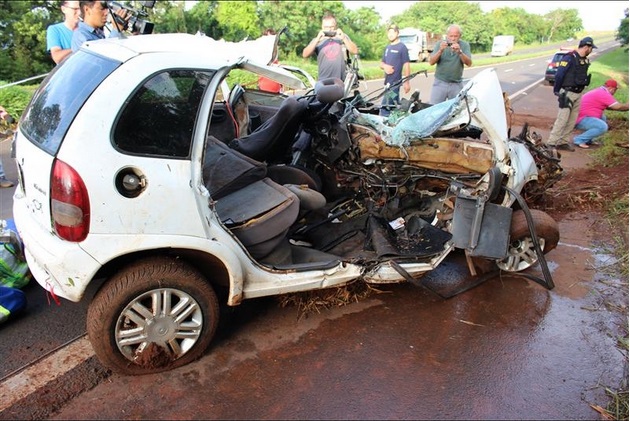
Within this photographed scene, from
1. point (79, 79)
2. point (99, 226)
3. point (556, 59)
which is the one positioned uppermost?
point (79, 79)

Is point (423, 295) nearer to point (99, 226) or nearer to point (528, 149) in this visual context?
point (528, 149)

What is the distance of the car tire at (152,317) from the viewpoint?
2479 mm

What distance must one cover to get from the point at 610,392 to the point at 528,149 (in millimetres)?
2657

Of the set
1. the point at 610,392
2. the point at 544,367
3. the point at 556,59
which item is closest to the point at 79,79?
the point at 544,367

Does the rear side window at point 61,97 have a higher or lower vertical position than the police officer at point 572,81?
higher

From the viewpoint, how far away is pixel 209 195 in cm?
260

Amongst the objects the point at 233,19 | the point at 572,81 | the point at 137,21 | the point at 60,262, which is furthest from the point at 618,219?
the point at 233,19

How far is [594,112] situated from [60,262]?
9311mm

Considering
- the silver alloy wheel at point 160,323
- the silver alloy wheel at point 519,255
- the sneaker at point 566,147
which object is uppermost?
the silver alloy wheel at point 160,323

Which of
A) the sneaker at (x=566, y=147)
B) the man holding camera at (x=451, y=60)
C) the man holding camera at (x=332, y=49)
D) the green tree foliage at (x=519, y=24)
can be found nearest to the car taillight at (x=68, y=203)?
the man holding camera at (x=332, y=49)

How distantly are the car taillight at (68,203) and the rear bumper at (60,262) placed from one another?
7 centimetres

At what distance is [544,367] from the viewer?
9.60ft

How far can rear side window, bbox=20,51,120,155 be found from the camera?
2.39 metres

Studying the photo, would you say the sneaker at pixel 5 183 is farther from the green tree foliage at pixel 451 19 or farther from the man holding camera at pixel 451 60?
the green tree foliage at pixel 451 19
